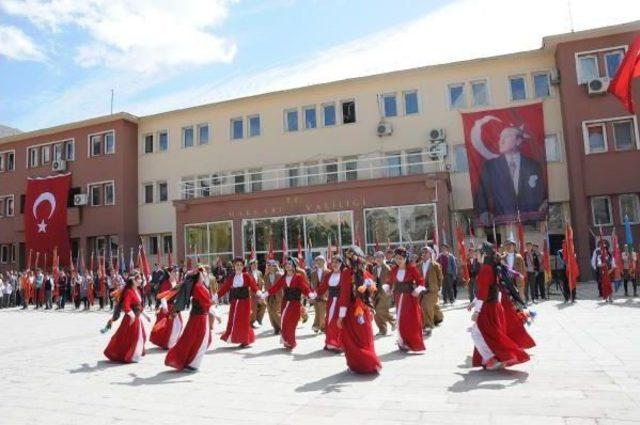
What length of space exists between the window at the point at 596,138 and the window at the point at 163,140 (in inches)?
887

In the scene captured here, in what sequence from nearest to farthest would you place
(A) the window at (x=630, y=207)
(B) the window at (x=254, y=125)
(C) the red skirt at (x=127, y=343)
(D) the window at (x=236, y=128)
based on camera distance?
(C) the red skirt at (x=127, y=343)
(A) the window at (x=630, y=207)
(B) the window at (x=254, y=125)
(D) the window at (x=236, y=128)

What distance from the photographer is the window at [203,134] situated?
3065 centimetres

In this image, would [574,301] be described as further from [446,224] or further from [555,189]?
[555,189]

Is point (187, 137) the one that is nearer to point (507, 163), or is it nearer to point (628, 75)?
point (507, 163)

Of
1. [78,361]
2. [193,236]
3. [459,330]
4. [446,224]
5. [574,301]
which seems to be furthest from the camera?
[193,236]

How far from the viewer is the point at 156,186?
104 ft

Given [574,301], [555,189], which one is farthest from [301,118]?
[574,301]

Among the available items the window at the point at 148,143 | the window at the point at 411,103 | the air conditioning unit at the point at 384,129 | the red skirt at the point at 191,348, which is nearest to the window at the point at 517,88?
the window at the point at 411,103

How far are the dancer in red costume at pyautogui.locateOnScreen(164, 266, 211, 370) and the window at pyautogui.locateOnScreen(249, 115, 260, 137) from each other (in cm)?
2138

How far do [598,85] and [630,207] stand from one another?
541 centimetres

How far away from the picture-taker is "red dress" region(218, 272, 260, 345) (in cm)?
1030

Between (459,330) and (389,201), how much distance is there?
1218cm

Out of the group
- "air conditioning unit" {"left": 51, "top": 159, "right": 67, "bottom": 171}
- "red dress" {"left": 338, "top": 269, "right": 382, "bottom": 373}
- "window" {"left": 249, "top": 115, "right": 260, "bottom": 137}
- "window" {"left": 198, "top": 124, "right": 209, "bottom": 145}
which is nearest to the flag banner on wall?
"window" {"left": 249, "top": 115, "right": 260, "bottom": 137}

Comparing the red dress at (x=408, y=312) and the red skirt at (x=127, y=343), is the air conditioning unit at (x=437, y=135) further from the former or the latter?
the red skirt at (x=127, y=343)
